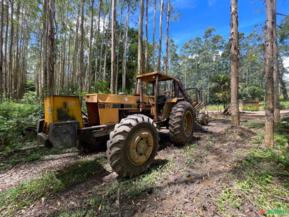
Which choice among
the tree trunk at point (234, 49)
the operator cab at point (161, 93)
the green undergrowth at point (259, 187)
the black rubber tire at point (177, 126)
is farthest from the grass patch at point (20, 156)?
the tree trunk at point (234, 49)

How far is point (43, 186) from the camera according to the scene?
10.1 feet

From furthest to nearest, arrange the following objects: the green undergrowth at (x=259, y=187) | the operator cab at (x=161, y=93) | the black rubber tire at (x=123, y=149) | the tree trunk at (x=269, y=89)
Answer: the operator cab at (x=161, y=93), the tree trunk at (x=269, y=89), the black rubber tire at (x=123, y=149), the green undergrowth at (x=259, y=187)

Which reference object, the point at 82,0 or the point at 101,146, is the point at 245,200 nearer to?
the point at 101,146

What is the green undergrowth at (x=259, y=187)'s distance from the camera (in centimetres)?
231

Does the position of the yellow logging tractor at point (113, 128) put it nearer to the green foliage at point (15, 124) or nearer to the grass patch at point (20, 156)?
the grass patch at point (20, 156)

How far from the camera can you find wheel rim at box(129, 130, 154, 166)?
10.9 ft

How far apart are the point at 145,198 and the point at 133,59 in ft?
63.2

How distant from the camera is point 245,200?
7.95 ft

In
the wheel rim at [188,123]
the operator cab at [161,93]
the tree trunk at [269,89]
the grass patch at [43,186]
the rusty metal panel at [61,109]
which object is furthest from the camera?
the wheel rim at [188,123]

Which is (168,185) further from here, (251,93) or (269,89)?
(251,93)

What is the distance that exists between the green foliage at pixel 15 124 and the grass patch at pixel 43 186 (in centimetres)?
244

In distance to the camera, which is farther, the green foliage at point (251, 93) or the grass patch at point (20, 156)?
the green foliage at point (251, 93)

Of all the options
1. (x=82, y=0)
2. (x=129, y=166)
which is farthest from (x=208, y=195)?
(x=82, y=0)

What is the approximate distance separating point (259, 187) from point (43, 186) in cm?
328
